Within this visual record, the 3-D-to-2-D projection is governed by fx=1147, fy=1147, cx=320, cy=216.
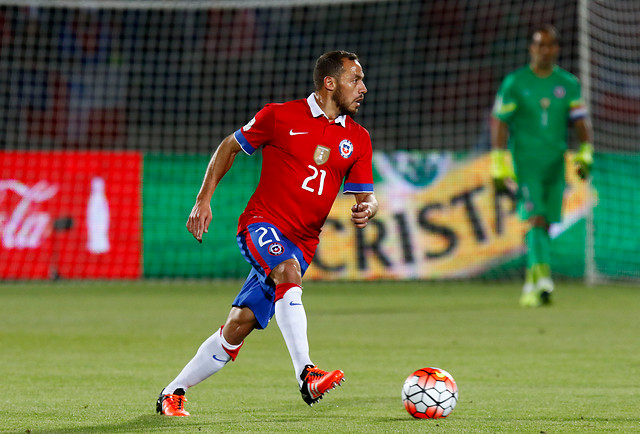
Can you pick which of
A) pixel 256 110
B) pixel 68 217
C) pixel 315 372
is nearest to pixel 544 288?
pixel 68 217

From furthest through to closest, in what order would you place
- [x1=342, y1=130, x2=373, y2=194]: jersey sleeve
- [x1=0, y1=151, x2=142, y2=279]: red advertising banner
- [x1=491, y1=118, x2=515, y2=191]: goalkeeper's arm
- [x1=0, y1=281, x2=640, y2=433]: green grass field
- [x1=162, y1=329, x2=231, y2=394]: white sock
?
[x1=0, y1=151, x2=142, y2=279]: red advertising banner, [x1=491, y1=118, x2=515, y2=191]: goalkeeper's arm, [x1=342, y1=130, x2=373, y2=194]: jersey sleeve, [x1=162, y1=329, x2=231, y2=394]: white sock, [x1=0, y1=281, x2=640, y2=433]: green grass field

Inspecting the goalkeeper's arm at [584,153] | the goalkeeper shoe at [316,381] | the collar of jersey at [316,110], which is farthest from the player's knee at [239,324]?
the goalkeeper's arm at [584,153]

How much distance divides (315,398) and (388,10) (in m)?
17.5

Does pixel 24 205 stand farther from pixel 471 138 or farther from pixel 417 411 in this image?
pixel 417 411

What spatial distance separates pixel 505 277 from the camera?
15.3 meters

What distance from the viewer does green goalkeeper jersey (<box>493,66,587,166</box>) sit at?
37.6 feet

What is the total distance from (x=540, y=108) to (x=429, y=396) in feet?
23.0

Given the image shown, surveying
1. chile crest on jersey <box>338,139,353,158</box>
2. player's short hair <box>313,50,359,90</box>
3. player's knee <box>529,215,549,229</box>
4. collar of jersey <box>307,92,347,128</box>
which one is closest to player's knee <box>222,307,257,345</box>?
chile crest on jersey <box>338,139,353,158</box>

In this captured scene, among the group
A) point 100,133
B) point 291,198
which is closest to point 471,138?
point 100,133

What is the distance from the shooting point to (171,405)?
512cm

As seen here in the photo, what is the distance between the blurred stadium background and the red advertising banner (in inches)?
0.8

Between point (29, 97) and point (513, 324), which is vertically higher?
point (29, 97)

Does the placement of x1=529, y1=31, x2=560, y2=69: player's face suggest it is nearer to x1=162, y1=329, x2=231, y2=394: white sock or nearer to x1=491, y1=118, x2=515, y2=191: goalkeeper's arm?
x1=491, y1=118, x2=515, y2=191: goalkeeper's arm

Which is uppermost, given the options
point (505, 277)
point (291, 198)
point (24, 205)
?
point (291, 198)
